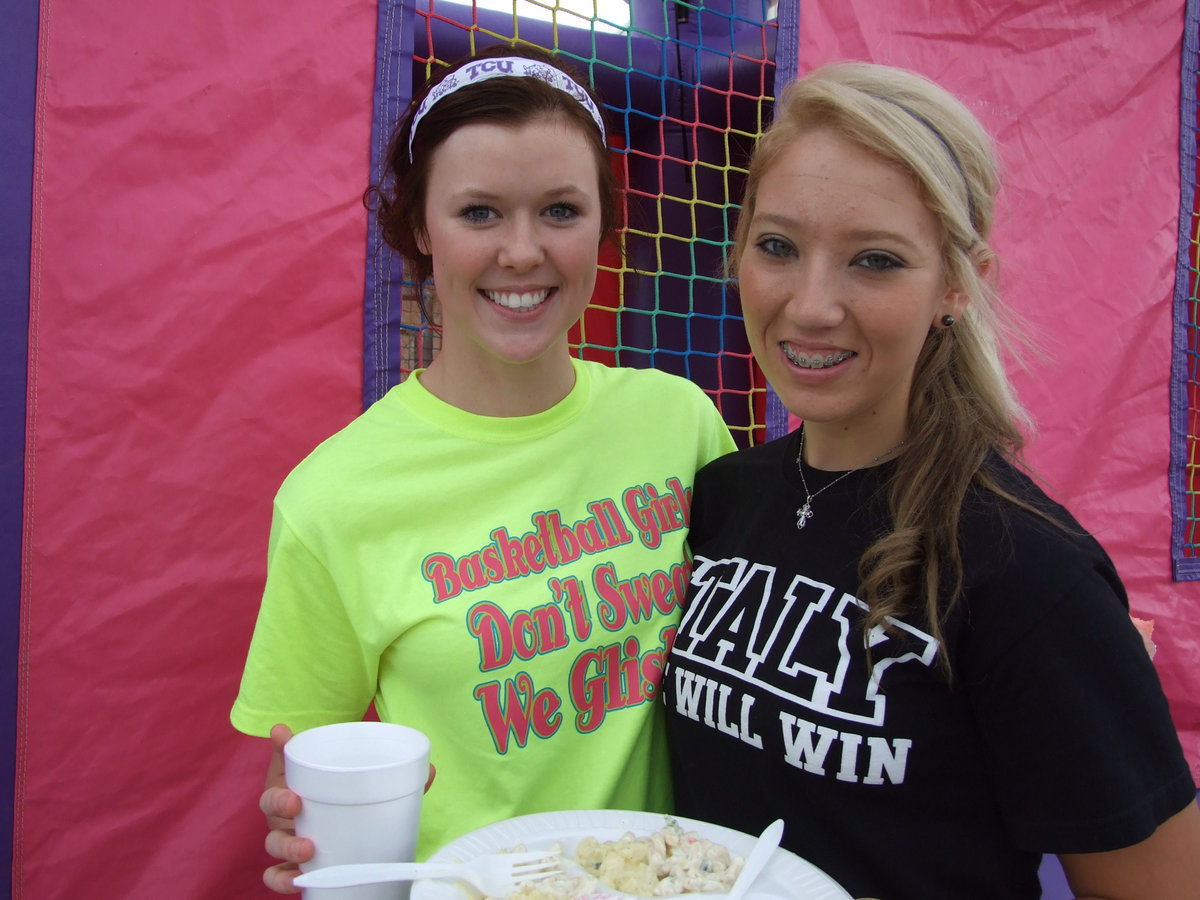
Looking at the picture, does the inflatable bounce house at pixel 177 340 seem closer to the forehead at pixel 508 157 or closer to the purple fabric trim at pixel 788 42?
the purple fabric trim at pixel 788 42

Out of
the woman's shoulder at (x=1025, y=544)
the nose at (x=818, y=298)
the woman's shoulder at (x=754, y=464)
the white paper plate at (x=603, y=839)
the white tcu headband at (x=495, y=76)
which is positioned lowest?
the white paper plate at (x=603, y=839)

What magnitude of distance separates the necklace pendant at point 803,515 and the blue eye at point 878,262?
0.30 metres

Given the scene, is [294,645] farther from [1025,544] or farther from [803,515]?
[1025,544]

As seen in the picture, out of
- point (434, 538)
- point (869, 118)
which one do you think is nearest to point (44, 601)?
point (434, 538)

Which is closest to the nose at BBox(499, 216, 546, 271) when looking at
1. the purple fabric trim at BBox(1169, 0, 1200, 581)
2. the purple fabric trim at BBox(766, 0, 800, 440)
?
the purple fabric trim at BBox(766, 0, 800, 440)

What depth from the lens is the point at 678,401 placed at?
1.35 m

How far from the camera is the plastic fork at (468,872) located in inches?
27.7

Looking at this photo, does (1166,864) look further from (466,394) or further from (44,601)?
(44,601)

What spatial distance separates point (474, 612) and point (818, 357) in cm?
52

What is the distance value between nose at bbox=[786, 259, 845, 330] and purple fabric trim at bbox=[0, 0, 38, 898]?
1289 mm

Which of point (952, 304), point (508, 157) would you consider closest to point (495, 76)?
point (508, 157)

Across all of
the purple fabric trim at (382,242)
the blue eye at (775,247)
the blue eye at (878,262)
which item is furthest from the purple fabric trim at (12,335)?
the blue eye at (878,262)

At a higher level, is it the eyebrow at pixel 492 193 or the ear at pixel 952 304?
the eyebrow at pixel 492 193

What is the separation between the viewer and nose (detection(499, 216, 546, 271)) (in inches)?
44.4
